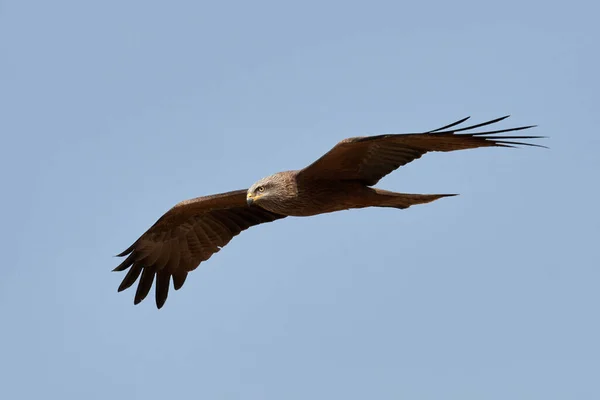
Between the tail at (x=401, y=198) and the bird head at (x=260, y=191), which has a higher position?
the bird head at (x=260, y=191)

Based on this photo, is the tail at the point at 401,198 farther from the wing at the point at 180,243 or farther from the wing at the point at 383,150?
the wing at the point at 180,243

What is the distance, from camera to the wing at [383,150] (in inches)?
424

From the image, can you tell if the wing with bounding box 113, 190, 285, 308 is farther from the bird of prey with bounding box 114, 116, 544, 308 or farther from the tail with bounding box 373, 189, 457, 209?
the tail with bounding box 373, 189, 457, 209

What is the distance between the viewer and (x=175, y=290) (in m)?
14.2

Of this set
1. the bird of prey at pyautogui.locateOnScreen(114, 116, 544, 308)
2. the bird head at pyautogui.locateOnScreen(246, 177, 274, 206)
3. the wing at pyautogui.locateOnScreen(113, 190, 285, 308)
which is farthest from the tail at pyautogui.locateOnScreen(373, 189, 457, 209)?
the wing at pyautogui.locateOnScreen(113, 190, 285, 308)

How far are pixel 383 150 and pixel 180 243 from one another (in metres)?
3.85

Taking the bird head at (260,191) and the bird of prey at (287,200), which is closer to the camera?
the bird of prey at (287,200)

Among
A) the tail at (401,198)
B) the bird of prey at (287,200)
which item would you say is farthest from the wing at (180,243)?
the tail at (401,198)

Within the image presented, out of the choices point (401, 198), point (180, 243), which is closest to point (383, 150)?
point (401, 198)

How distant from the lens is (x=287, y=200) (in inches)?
472

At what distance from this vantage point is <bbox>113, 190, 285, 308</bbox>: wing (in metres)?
14.0

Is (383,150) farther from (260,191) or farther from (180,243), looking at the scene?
(180,243)

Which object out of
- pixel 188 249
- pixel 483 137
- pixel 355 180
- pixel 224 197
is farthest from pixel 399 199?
pixel 188 249

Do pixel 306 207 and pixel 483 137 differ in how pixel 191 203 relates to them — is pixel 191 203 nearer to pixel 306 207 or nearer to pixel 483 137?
pixel 306 207
